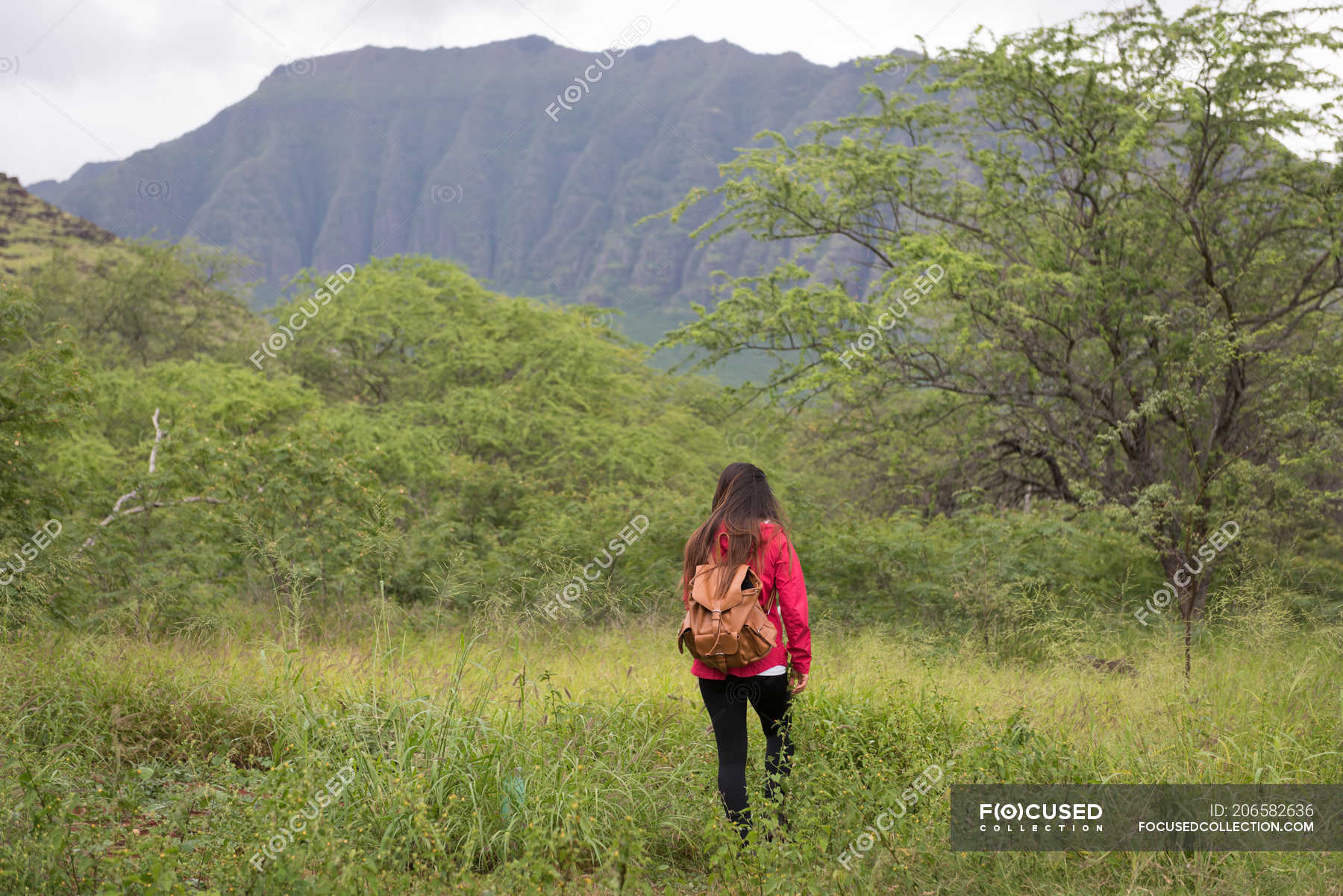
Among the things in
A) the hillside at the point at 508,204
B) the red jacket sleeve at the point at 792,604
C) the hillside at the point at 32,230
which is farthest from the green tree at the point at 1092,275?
the hillside at the point at 508,204

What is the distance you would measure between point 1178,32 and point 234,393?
1400 centimetres

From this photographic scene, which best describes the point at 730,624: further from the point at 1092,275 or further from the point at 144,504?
the point at 1092,275

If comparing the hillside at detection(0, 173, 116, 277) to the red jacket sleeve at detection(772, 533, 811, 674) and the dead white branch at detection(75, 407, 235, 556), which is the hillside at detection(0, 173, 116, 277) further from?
the red jacket sleeve at detection(772, 533, 811, 674)

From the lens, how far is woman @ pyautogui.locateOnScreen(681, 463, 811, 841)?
146 inches

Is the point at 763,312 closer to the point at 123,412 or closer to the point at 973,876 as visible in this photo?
the point at 973,876

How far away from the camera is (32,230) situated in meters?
51.0

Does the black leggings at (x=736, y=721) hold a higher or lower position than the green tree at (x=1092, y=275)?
lower

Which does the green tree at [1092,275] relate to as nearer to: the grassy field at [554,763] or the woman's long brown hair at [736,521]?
the grassy field at [554,763]

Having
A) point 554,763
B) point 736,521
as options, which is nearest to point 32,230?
point 554,763

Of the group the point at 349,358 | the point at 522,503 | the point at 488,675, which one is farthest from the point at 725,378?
the point at 488,675

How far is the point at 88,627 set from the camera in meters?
6.46

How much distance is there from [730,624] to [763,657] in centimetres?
23

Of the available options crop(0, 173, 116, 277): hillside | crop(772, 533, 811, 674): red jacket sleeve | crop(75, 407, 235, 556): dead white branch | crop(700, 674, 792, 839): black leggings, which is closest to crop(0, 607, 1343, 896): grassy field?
crop(700, 674, 792, 839): black leggings

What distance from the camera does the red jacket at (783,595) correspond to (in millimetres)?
3756
